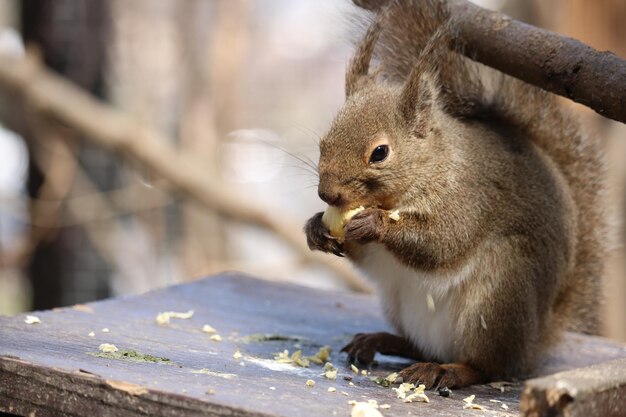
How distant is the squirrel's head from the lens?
2.10 m

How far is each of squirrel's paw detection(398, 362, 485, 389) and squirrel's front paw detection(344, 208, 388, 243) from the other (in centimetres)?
29

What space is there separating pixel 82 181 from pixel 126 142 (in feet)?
3.24

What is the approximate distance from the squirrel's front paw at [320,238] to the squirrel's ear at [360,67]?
375 millimetres

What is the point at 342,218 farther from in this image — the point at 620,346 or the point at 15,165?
the point at 15,165

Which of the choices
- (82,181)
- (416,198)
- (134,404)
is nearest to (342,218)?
(416,198)

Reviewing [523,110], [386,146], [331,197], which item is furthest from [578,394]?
[523,110]

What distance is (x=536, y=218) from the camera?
224 centimetres

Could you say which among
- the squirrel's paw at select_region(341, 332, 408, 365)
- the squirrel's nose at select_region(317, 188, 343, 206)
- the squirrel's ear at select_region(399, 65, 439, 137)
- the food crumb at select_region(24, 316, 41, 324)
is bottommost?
the food crumb at select_region(24, 316, 41, 324)

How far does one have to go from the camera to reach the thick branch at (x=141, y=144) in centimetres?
434

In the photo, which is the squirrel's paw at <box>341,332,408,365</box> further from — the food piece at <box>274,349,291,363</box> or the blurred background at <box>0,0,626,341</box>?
the blurred background at <box>0,0,626,341</box>

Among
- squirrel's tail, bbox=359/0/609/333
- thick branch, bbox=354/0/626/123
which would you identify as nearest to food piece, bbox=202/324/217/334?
squirrel's tail, bbox=359/0/609/333

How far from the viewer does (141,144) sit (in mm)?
4332

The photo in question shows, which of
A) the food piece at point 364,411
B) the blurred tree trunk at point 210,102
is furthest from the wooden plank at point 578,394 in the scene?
the blurred tree trunk at point 210,102

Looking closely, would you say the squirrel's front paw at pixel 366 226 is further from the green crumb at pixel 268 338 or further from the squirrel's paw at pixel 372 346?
the green crumb at pixel 268 338
